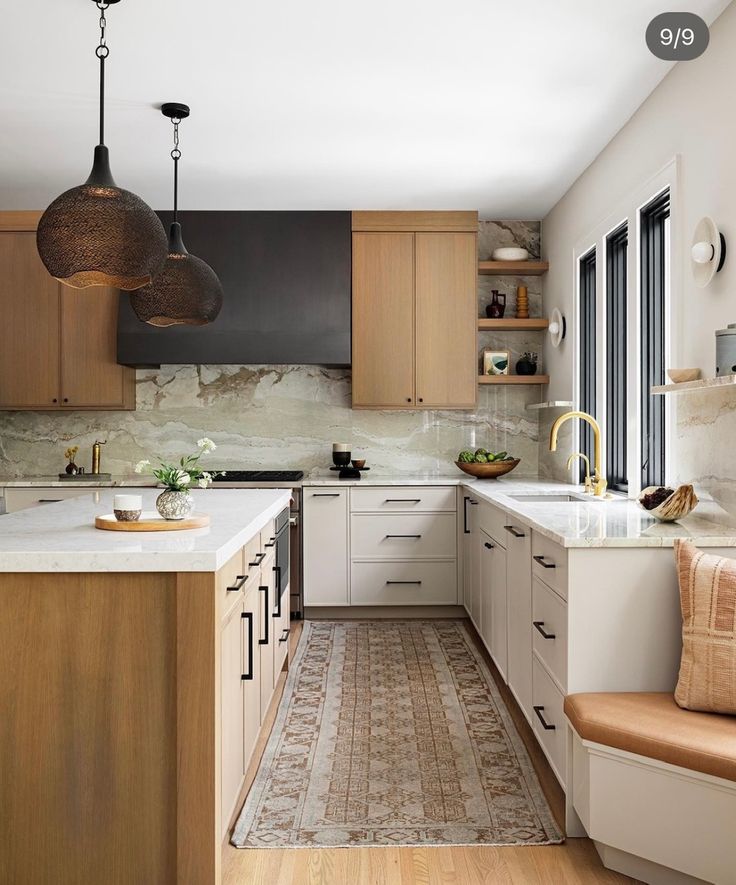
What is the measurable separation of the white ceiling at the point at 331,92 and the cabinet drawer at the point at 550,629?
1.99 meters

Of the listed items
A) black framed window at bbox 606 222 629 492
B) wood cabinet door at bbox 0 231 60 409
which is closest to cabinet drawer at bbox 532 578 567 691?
black framed window at bbox 606 222 629 492

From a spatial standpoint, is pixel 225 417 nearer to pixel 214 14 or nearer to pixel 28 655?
pixel 214 14

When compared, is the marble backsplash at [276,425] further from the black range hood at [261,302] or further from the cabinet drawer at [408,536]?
the cabinet drawer at [408,536]

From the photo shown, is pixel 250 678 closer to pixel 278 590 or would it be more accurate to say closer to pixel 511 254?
pixel 278 590

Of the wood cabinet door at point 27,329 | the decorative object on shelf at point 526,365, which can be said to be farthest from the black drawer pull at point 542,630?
the wood cabinet door at point 27,329

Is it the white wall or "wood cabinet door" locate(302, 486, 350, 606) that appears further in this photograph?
"wood cabinet door" locate(302, 486, 350, 606)

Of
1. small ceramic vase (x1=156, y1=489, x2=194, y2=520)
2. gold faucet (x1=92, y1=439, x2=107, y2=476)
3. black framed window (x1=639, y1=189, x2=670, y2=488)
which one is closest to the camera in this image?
small ceramic vase (x1=156, y1=489, x2=194, y2=520)

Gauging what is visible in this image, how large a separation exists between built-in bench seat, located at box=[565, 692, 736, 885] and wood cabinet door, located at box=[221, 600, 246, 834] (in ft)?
3.09

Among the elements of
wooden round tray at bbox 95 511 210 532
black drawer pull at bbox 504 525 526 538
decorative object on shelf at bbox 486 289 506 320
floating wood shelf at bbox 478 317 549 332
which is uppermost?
decorative object on shelf at bbox 486 289 506 320

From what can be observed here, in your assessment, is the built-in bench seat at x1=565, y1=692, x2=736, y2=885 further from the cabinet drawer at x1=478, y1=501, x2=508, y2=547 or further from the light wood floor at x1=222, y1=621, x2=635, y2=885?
the cabinet drawer at x1=478, y1=501, x2=508, y2=547

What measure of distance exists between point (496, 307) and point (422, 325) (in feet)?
1.77

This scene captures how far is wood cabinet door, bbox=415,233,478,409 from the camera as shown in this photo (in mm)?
5168

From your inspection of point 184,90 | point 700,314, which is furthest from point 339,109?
point 700,314

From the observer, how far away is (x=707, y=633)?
2.08 metres
